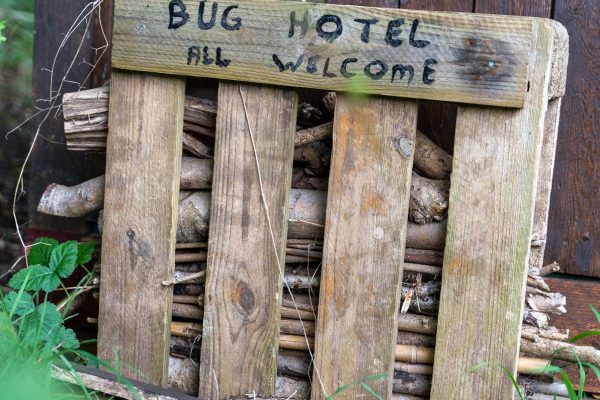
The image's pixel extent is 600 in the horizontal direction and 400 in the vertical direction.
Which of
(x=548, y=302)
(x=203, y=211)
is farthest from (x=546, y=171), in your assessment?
(x=203, y=211)

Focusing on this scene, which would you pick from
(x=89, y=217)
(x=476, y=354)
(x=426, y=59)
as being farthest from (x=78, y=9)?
(x=476, y=354)

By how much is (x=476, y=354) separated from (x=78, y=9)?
5.07ft

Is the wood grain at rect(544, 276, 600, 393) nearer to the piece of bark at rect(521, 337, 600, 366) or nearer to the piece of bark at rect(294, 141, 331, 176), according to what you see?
the piece of bark at rect(521, 337, 600, 366)

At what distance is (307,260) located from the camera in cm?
201

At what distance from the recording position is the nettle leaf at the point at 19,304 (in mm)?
1993

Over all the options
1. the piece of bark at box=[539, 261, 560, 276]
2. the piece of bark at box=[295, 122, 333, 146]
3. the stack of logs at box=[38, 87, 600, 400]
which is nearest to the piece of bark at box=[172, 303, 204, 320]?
the stack of logs at box=[38, 87, 600, 400]

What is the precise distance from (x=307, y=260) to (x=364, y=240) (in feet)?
0.60

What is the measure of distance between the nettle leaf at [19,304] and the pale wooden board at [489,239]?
1032 mm

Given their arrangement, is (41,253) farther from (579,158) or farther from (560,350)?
(579,158)

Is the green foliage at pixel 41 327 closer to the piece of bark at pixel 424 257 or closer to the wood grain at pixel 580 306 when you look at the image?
the piece of bark at pixel 424 257

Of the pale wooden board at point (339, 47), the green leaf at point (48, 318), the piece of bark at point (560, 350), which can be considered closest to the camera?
the pale wooden board at point (339, 47)

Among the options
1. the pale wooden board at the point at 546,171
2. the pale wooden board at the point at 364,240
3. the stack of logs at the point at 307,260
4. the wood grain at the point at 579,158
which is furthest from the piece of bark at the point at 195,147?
the wood grain at the point at 579,158

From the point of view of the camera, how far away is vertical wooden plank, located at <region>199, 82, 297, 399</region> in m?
1.95

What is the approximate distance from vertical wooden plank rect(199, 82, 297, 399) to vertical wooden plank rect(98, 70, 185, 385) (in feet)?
0.38
